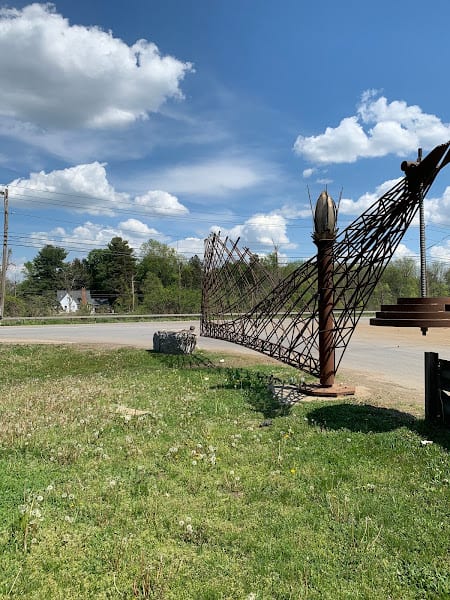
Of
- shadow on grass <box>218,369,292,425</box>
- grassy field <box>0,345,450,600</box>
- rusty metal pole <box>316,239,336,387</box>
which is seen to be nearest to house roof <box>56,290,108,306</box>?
shadow on grass <box>218,369,292,425</box>

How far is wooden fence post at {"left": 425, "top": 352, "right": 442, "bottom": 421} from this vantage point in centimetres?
654

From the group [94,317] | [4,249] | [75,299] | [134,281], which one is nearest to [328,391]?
[94,317]

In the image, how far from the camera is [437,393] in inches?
256

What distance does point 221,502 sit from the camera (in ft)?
13.8

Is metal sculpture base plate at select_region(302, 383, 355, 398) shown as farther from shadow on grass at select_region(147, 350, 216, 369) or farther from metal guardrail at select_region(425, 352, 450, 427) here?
shadow on grass at select_region(147, 350, 216, 369)

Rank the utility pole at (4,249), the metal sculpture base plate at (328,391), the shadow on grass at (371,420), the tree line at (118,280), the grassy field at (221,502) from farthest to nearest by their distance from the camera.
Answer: the tree line at (118,280)
the utility pole at (4,249)
the metal sculpture base plate at (328,391)
the shadow on grass at (371,420)
the grassy field at (221,502)

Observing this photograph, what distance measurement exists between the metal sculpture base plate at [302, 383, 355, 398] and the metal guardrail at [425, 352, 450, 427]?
2125mm

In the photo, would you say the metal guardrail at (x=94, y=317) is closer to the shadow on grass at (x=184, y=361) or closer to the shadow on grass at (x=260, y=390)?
the shadow on grass at (x=184, y=361)

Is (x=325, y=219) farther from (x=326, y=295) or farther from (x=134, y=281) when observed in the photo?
(x=134, y=281)

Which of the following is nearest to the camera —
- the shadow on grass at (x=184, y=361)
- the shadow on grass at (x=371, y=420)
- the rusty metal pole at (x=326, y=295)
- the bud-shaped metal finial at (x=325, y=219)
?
the shadow on grass at (x=371, y=420)

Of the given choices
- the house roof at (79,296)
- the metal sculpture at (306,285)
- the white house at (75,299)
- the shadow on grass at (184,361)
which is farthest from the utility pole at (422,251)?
the house roof at (79,296)

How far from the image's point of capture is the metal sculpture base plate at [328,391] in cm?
858

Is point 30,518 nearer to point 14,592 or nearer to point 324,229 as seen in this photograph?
point 14,592

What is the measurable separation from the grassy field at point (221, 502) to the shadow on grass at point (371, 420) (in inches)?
1.3
